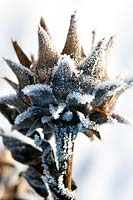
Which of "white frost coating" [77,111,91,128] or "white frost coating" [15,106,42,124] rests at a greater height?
"white frost coating" [77,111,91,128]

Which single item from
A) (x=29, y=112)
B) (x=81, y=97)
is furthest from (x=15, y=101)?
(x=81, y=97)

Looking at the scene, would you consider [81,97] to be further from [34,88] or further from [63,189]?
[63,189]

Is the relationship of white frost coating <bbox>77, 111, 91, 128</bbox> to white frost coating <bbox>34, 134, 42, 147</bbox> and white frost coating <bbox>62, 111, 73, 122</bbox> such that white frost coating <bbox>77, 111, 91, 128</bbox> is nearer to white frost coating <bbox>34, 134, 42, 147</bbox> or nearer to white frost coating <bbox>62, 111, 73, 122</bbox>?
white frost coating <bbox>62, 111, 73, 122</bbox>

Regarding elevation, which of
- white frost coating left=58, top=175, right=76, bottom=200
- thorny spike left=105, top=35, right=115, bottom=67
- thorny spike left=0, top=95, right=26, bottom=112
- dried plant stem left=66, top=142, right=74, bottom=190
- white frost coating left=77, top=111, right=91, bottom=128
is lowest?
white frost coating left=58, top=175, right=76, bottom=200

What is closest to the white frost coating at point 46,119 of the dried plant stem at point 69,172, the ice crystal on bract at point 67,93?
the ice crystal on bract at point 67,93

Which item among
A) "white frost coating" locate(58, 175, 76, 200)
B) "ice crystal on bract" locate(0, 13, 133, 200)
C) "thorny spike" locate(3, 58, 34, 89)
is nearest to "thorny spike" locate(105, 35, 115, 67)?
"ice crystal on bract" locate(0, 13, 133, 200)

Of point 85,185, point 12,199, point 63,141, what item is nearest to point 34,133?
point 63,141

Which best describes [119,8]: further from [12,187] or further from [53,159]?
[53,159]
